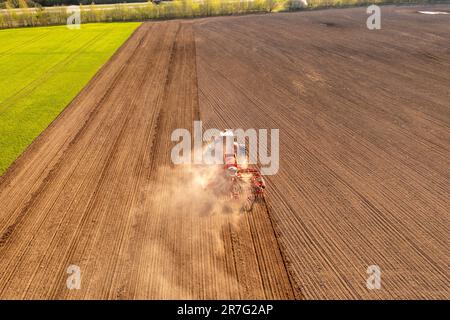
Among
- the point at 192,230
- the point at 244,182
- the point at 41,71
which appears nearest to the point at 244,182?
the point at 244,182

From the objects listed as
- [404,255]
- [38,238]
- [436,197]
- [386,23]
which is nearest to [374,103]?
[436,197]

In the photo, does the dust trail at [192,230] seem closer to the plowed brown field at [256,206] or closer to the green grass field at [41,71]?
the plowed brown field at [256,206]

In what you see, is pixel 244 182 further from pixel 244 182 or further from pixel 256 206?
pixel 256 206

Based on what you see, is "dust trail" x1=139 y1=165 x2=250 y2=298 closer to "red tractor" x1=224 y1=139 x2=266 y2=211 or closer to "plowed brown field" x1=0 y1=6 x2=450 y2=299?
"plowed brown field" x1=0 y1=6 x2=450 y2=299
